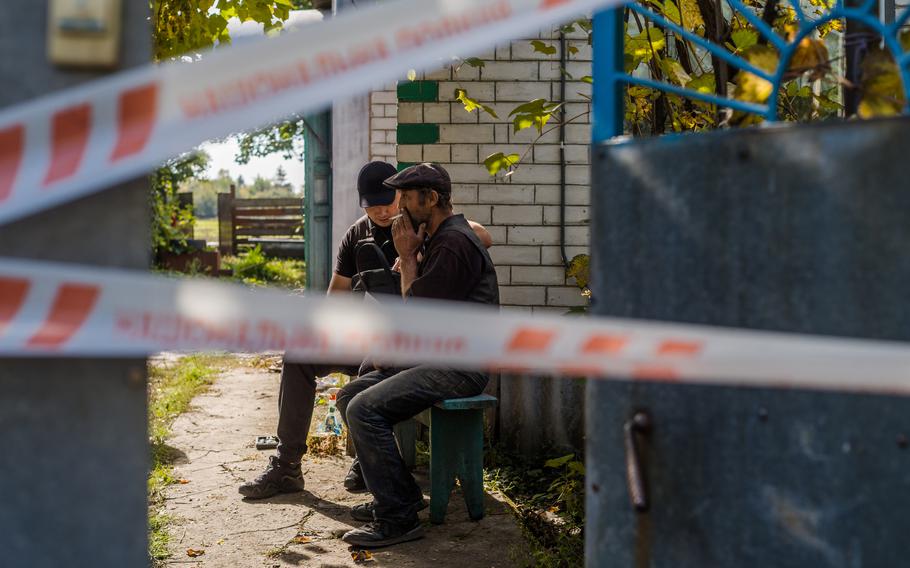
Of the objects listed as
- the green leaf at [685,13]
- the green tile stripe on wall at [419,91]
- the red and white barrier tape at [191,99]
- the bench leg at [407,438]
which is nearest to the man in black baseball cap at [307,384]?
the bench leg at [407,438]

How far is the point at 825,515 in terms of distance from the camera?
1920 millimetres

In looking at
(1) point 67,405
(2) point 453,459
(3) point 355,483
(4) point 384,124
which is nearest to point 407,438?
(3) point 355,483

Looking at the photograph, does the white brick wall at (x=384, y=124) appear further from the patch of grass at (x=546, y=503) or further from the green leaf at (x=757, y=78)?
the green leaf at (x=757, y=78)

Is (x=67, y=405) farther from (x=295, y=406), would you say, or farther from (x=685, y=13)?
(x=295, y=406)

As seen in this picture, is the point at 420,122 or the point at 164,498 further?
the point at 420,122

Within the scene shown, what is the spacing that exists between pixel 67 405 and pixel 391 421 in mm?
2686

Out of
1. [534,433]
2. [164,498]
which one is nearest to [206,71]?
[164,498]

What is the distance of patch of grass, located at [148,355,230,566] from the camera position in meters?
4.38

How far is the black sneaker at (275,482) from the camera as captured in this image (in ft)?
16.0

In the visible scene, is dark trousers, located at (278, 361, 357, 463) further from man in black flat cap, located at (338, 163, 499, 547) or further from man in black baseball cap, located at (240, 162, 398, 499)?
man in black flat cap, located at (338, 163, 499, 547)

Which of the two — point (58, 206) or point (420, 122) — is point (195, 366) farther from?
point (58, 206)

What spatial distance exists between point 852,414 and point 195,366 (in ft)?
24.1

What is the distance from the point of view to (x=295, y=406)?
5016 mm

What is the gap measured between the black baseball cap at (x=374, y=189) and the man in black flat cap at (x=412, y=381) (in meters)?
0.54
